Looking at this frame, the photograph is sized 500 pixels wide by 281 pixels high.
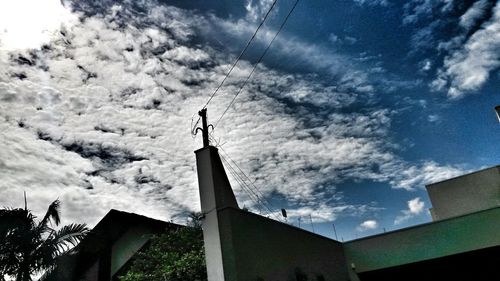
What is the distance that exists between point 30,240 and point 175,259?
13.1 feet

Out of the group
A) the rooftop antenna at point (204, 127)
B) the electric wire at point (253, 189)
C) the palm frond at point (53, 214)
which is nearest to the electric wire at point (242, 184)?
the electric wire at point (253, 189)

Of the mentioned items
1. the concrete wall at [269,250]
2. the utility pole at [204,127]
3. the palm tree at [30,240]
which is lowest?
the concrete wall at [269,250]

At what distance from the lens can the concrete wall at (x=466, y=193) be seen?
13.3m

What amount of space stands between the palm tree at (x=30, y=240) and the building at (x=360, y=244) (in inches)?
212

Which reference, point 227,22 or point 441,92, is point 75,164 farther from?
point 441,92

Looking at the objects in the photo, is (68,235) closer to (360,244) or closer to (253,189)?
(253,189)

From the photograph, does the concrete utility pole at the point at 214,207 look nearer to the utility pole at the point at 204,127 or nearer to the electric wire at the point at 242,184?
the utility pole at the point at 204,127

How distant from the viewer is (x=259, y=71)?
9.22 metres

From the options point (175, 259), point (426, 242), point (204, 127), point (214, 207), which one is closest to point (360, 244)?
point (426, 242)

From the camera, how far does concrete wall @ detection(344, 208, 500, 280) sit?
1084 centimetres

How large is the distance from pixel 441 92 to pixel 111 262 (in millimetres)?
12660

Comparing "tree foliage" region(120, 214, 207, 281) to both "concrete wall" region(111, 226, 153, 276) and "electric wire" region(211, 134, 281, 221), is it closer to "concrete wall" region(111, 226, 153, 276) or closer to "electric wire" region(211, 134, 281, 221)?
"electric wire" region(211, 134, 281, 221)

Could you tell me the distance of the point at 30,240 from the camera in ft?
32.0

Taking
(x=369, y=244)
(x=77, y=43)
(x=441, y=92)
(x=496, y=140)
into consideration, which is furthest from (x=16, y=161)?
(x=496, y=140)
